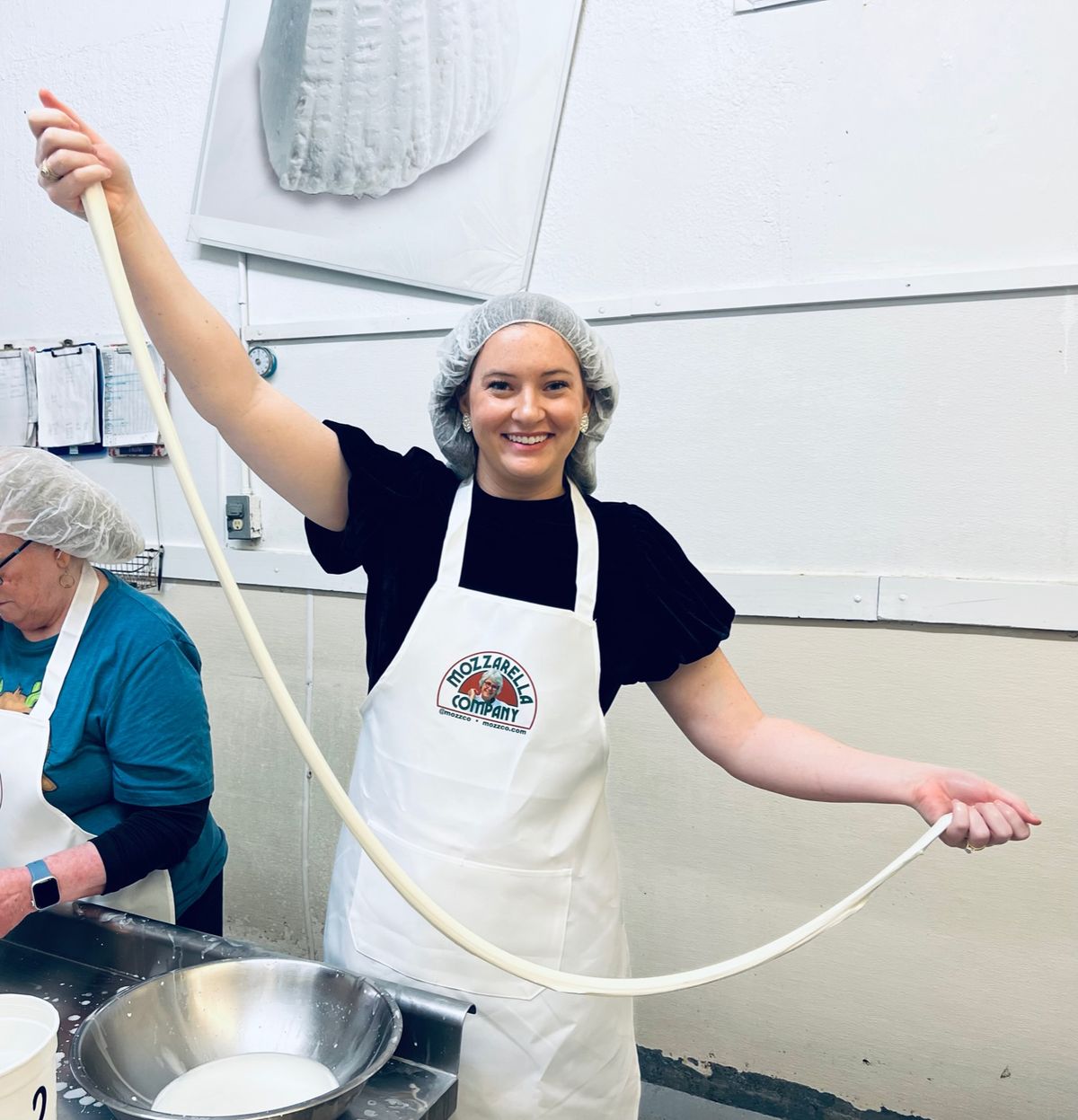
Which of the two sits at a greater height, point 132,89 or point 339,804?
point 132,89

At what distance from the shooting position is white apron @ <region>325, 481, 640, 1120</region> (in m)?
1.04

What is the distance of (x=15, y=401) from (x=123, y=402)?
42 cm

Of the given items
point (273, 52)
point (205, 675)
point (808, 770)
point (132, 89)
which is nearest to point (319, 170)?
point (273, 52)

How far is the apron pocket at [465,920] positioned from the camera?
1.04 meters

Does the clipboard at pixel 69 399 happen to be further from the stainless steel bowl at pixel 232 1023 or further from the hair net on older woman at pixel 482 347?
the stainless steel bowl at pixel 232 1023

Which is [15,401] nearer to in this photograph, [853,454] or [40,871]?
[40,871]

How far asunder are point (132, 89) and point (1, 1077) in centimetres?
259

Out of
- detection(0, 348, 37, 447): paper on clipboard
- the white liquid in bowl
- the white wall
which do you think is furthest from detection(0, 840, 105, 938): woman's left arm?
detection(0, 348, 37, 447): paper on clipboard

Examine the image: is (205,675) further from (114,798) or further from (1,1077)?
(1,1077)

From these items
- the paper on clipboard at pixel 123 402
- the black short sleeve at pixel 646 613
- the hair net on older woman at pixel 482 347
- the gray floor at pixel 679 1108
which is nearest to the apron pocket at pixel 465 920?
the black short sleeve at pixel 646 613

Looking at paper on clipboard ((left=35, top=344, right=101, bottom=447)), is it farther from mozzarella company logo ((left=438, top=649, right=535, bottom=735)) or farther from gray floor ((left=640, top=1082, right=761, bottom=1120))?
gray floor ((left=640, top=1082, right=761, bottom=1120))

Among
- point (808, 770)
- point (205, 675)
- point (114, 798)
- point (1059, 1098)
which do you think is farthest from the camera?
point (205, 675)

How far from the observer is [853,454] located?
5.76 ft

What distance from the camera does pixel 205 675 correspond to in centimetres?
245
